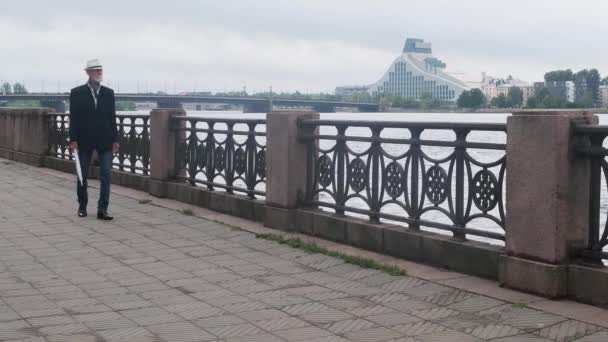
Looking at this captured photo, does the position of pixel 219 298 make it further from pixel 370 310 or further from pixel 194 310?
pixel 370 310

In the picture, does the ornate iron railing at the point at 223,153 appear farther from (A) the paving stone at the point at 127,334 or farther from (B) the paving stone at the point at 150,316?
(A) the paving stone at the point at 127,334

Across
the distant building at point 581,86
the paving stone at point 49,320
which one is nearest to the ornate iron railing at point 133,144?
the distant building at point 581,86

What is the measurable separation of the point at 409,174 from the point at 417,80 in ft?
89.4

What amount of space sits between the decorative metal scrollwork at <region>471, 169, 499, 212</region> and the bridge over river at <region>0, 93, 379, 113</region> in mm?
12516

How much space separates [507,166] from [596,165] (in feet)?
2.28

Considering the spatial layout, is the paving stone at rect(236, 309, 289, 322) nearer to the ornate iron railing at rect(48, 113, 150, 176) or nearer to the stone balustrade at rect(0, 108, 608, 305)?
the stone balustrade at rect(0, 108, 608, 305)

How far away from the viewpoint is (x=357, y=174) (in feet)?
28.7

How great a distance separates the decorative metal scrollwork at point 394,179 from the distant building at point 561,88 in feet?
21.9

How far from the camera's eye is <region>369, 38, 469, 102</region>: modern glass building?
3083 cm

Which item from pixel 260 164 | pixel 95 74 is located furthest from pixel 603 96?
pixel 95 74

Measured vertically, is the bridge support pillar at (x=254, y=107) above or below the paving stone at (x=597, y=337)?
above

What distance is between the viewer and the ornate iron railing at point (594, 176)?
607 cm

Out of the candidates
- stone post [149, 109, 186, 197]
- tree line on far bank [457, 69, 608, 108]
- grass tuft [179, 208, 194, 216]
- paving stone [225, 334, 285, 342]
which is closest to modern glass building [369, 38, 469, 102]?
tree line on far bank [457, 69, 608, 108]

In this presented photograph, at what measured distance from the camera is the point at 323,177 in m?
9.37
